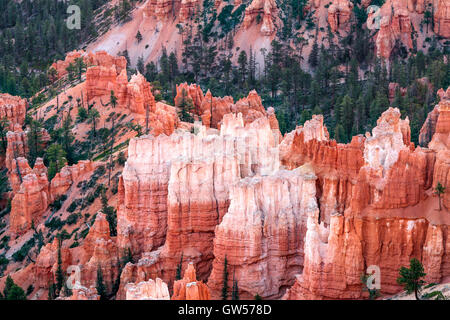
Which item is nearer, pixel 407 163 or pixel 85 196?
pixel 407 163

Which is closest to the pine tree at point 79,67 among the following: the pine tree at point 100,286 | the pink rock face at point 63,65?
the pink rock face at point 63,65

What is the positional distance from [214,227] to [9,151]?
39.3 m

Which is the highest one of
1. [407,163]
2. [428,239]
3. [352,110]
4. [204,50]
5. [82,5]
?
[82,5]

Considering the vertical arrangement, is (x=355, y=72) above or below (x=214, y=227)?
above

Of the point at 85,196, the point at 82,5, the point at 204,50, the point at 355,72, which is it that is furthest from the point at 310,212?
the point at 82,5

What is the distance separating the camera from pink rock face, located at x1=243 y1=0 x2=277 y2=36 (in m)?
146

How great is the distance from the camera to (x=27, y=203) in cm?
8300

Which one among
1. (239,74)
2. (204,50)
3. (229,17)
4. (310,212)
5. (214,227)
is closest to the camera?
(310,212)

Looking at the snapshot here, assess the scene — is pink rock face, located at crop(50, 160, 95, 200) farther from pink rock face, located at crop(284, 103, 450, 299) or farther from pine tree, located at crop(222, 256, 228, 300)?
pink rock face, located at crop(284, 103, 450, 299)

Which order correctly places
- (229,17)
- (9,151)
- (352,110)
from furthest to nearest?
(229,17) → (352,110) → (9,151)

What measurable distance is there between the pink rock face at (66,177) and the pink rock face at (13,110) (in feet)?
59.8

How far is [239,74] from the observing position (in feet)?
434

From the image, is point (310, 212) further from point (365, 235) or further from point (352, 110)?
point (352, 110)

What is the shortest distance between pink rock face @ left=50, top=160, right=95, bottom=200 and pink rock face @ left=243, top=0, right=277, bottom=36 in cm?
6645
